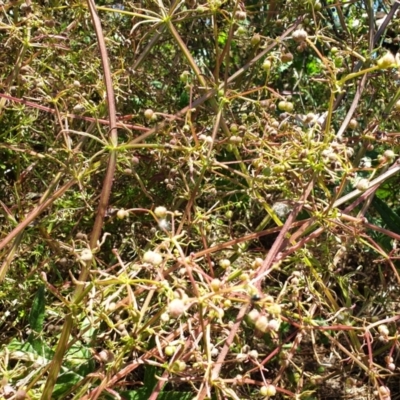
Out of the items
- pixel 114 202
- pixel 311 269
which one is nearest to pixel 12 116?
pixel 114 202

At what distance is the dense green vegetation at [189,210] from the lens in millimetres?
936

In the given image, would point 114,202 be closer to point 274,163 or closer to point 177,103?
point 177,103

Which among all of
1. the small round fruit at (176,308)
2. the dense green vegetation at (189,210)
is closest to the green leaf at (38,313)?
the dense green vegetation at (189,210)

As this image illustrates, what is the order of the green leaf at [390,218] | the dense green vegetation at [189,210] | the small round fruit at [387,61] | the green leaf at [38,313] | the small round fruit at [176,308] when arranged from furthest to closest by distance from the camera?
the green leaf at [390,218], the green leaf at [38,313], the dense green vegetation at [189,210], the small round fruit at [387,61], the small round fruit at [176,308]

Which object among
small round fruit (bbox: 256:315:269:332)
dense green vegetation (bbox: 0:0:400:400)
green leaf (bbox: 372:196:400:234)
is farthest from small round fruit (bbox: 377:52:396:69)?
green leaf (bbox: 372:196:400:234)

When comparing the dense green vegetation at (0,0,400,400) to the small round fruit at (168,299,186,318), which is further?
the dense green vegetation at (0,0,400,400)

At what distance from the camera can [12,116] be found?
4.68ft

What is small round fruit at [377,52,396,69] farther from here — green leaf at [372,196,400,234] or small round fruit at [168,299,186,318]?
green leaf at [372,196,400,234]

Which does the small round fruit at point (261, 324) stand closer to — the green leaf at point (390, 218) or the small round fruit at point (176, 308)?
the small round fruit at point (176, 308)

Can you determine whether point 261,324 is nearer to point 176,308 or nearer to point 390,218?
point 176,308

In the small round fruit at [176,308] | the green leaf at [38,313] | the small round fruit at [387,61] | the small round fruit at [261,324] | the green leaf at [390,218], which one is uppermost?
the small round fruit at [387,61]

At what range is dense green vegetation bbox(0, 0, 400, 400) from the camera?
3.07 feet

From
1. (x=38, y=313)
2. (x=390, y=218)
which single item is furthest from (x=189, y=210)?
(x=390, y=218)

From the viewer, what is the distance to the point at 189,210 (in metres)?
1.03
